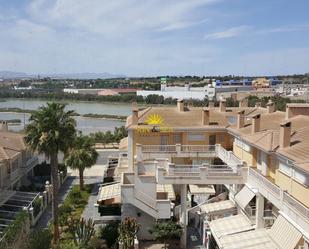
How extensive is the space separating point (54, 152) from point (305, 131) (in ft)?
55.2

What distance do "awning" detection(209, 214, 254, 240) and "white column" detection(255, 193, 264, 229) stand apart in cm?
58

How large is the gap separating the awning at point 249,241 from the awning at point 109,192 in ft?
36.2

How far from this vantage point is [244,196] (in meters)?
28.1

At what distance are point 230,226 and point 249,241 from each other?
397 cm

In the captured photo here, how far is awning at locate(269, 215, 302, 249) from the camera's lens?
19812 millimetres

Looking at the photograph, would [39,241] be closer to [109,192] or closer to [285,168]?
[109,192]

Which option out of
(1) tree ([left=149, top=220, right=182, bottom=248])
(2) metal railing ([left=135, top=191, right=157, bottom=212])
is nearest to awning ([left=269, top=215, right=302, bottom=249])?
(1) tree ([left=149, top=220, right=182, bottom=248])

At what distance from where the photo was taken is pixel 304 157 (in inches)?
845

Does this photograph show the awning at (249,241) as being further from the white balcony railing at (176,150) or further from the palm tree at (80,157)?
the palm tree at (80,157)

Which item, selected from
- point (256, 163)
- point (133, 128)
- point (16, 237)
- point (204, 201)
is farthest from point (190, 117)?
point (16, 237)

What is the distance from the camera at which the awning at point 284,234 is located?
19.8 metres

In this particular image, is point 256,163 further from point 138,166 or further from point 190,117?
point 190,117

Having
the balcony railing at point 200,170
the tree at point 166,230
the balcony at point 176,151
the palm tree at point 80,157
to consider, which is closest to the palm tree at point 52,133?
the tree at point 166,230

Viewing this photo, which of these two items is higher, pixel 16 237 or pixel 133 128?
pixel 133 128
